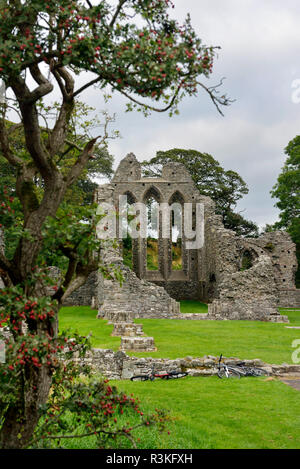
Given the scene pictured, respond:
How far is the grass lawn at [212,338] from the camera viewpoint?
10.4 metres

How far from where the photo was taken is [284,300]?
29.2 m

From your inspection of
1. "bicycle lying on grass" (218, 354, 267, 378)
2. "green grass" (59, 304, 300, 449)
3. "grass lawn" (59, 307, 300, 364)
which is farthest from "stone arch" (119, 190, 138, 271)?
"bicycle lying on grass" (218, 354, 267, 378)

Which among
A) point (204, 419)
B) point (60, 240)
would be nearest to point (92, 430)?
point (60, 240)

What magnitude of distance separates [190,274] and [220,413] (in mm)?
23648

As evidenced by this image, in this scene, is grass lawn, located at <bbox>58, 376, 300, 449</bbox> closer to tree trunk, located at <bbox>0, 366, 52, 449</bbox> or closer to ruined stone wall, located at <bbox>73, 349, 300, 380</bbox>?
ruined stone wall, located at <bbox>73, 349, 300, 380</bbox>

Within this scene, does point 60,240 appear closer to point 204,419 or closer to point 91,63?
point 91,63

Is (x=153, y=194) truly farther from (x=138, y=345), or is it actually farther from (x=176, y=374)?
(x=176, y=374)

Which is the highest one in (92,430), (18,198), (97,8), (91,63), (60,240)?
(97,8)

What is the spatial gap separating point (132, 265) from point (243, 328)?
49.7 feet

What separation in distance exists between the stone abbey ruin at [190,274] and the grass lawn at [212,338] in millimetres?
1035

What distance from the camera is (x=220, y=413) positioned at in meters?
6.19

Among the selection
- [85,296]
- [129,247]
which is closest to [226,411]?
[85,296]

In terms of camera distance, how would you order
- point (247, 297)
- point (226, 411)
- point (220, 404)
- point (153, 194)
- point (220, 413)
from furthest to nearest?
1. point (153, 194)
2. point (247, 297)
3. point (220, 404)
4. point (226, 411)
5. point (220, 413)
